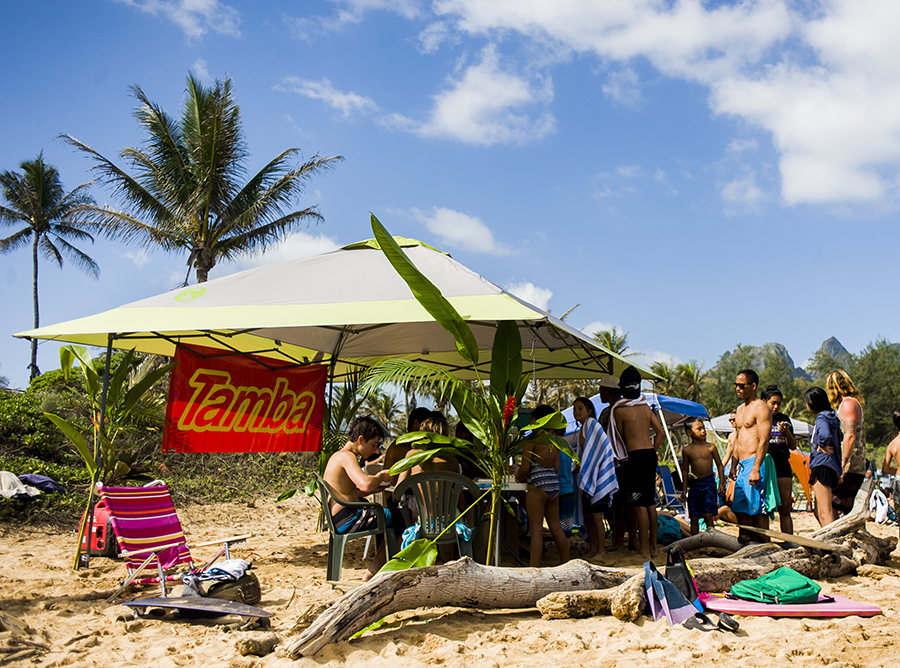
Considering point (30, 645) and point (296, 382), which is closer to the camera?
point (30, 645)

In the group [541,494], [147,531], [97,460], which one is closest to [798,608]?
[541,494]

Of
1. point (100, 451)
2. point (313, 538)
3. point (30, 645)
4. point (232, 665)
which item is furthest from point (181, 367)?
point (232, 665)

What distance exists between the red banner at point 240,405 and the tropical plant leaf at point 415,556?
122 inches

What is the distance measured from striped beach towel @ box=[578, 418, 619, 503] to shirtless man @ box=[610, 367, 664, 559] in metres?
0.22

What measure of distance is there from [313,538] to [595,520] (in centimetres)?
372

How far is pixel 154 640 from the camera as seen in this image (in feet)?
11.1

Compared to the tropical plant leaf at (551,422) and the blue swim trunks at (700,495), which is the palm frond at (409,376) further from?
the blue swim trunks at (700,495)

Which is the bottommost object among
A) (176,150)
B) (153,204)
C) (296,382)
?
(296,382)

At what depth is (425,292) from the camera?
4395 mm

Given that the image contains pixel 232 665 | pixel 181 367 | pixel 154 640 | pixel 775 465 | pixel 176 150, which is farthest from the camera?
pixel 176 150

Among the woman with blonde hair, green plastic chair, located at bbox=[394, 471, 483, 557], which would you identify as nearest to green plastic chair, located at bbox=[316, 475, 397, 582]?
green plastic chair, located at bbox=[394, 471, 483, 557]

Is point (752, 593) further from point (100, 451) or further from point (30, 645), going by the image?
point (100, 451)

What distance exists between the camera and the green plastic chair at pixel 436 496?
4.48 m

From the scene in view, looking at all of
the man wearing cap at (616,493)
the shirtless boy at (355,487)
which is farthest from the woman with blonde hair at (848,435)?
the shirtless boy at (355,487)
